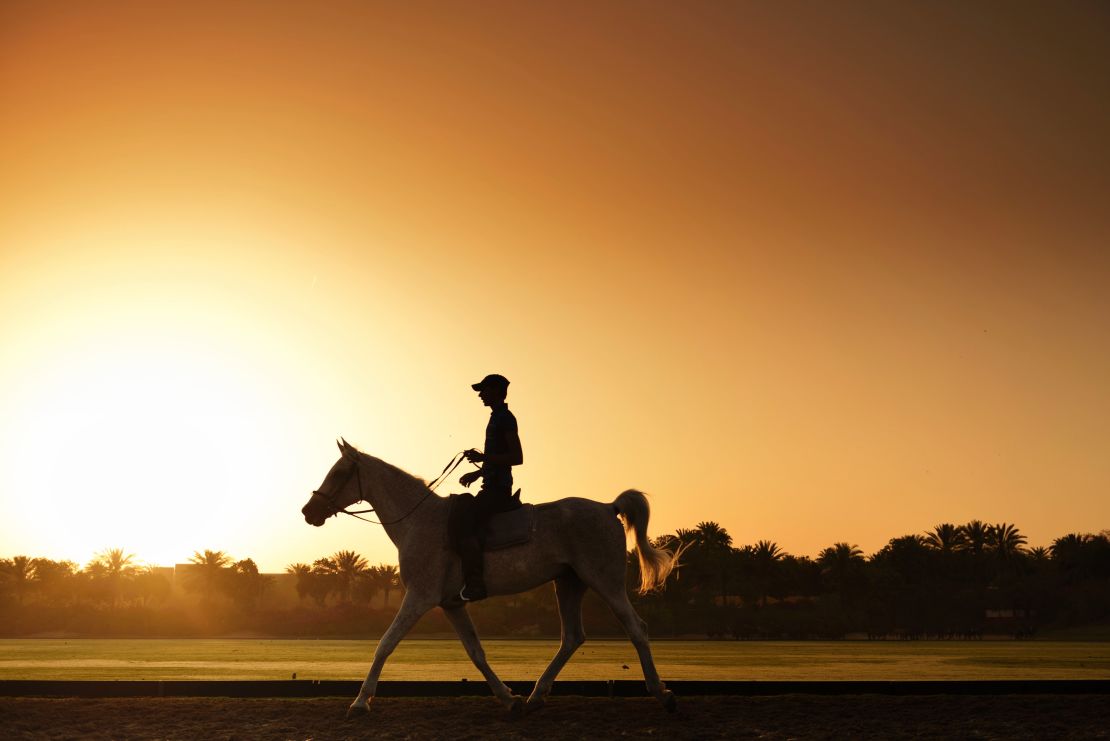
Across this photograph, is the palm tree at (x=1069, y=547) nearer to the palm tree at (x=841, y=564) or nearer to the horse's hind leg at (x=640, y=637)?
the palm tree at (x=841, y=564)

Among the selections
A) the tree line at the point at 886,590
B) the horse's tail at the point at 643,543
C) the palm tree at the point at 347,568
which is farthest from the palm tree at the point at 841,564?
the horse's tail at the point at 643,543

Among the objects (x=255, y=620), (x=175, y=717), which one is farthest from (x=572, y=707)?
(x=255, y=620)

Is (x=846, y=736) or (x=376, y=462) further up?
(x=376, y=462)

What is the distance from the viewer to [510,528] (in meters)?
11.7

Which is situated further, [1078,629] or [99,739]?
[1078,629]

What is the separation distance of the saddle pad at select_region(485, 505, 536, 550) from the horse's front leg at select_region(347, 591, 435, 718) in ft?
3.06

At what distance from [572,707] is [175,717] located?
4126 millimetres

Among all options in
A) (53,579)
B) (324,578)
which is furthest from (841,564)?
(53,579)

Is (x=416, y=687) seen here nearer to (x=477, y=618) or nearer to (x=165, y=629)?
(x=477, y=618)

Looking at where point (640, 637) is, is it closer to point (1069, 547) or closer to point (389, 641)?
point (389, 641)

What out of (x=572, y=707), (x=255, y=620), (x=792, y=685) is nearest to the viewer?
(x=572, y=707)

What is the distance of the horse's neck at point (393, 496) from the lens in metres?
12.2

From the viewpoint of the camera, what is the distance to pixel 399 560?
38.8ft

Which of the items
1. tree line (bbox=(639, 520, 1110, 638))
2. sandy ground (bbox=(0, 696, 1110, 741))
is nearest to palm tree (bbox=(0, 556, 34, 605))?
tree line (bbox=(639, 520, 1110, 638))
